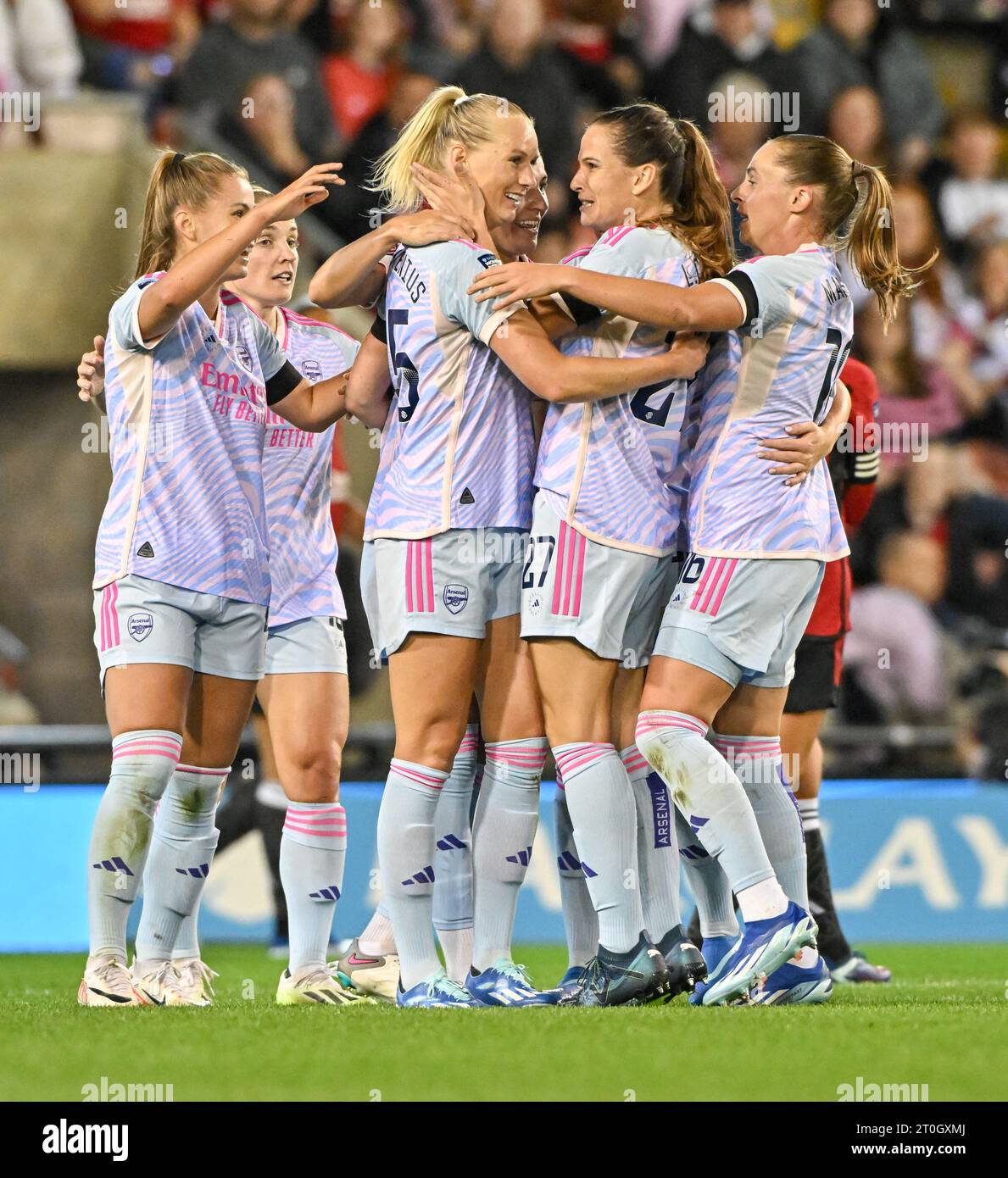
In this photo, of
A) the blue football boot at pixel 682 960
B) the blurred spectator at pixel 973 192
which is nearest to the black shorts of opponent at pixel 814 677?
the blue football boot at pixel 682 960

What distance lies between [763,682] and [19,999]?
2.24 m

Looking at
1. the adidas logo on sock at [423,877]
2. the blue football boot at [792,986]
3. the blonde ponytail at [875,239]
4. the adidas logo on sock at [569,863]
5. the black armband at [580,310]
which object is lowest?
the blue football boot at [792,986]

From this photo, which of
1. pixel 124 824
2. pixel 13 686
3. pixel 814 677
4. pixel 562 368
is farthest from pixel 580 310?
pixel 13 686

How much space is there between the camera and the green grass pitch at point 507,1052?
3096 mm

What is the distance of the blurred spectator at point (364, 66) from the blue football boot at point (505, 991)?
730 centimetres

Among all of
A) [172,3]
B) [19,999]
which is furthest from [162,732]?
[172,3]

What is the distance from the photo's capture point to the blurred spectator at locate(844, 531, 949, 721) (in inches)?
395

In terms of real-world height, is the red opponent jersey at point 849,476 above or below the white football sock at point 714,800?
above

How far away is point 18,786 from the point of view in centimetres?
754

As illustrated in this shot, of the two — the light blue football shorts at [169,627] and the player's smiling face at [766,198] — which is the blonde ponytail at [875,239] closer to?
the player's smiling face at [766,198]

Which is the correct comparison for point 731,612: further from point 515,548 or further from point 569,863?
point 569,863

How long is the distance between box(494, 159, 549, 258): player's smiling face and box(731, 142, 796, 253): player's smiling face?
0.52m

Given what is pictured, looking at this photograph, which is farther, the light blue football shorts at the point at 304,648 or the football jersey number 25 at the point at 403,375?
the light blue football shorts at the point at 304,648

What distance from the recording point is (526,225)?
4.59 metres
